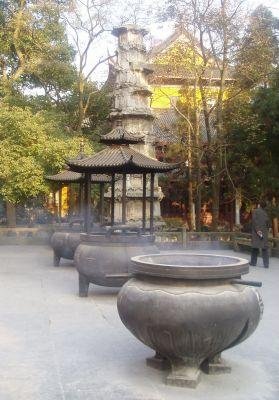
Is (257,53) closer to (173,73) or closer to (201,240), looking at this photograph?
(173,73)

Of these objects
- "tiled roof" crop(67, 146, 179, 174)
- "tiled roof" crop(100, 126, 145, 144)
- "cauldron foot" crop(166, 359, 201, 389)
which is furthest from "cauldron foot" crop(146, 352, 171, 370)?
"tiled roof" crop(100, 126, 145, 144)

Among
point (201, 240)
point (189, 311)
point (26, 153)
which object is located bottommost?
point (201, 240)

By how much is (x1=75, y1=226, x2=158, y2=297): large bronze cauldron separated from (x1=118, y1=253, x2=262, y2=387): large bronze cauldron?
380 centimetres

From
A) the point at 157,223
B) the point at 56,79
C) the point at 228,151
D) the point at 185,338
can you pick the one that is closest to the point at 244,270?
the point at 185,338

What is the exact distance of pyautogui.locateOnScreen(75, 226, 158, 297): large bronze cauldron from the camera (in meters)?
8.39

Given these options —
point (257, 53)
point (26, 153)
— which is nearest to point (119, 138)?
point (26, 153)

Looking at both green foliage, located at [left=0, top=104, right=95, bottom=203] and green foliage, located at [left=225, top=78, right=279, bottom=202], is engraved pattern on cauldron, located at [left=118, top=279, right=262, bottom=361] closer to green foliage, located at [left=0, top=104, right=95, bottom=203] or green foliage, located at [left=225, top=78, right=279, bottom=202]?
green foliage, located at [left=0, top=104, right=95, bottom=203]

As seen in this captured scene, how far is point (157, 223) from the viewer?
18578mm

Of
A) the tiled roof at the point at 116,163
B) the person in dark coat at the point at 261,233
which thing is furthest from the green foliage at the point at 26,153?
the tiled roof at the point at 116,163

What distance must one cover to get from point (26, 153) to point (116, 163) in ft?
30.5

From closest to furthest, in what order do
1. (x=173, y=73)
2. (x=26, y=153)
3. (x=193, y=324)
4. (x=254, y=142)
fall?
1. (x=193, y=324)
2. (x=26, y=153)
3. (x=254, y=142)
4. (x=173, y=73)

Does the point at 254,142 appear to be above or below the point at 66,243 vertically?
above

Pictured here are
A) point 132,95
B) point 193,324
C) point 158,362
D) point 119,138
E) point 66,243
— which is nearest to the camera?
point 193,324

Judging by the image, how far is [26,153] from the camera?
18.3 meters
